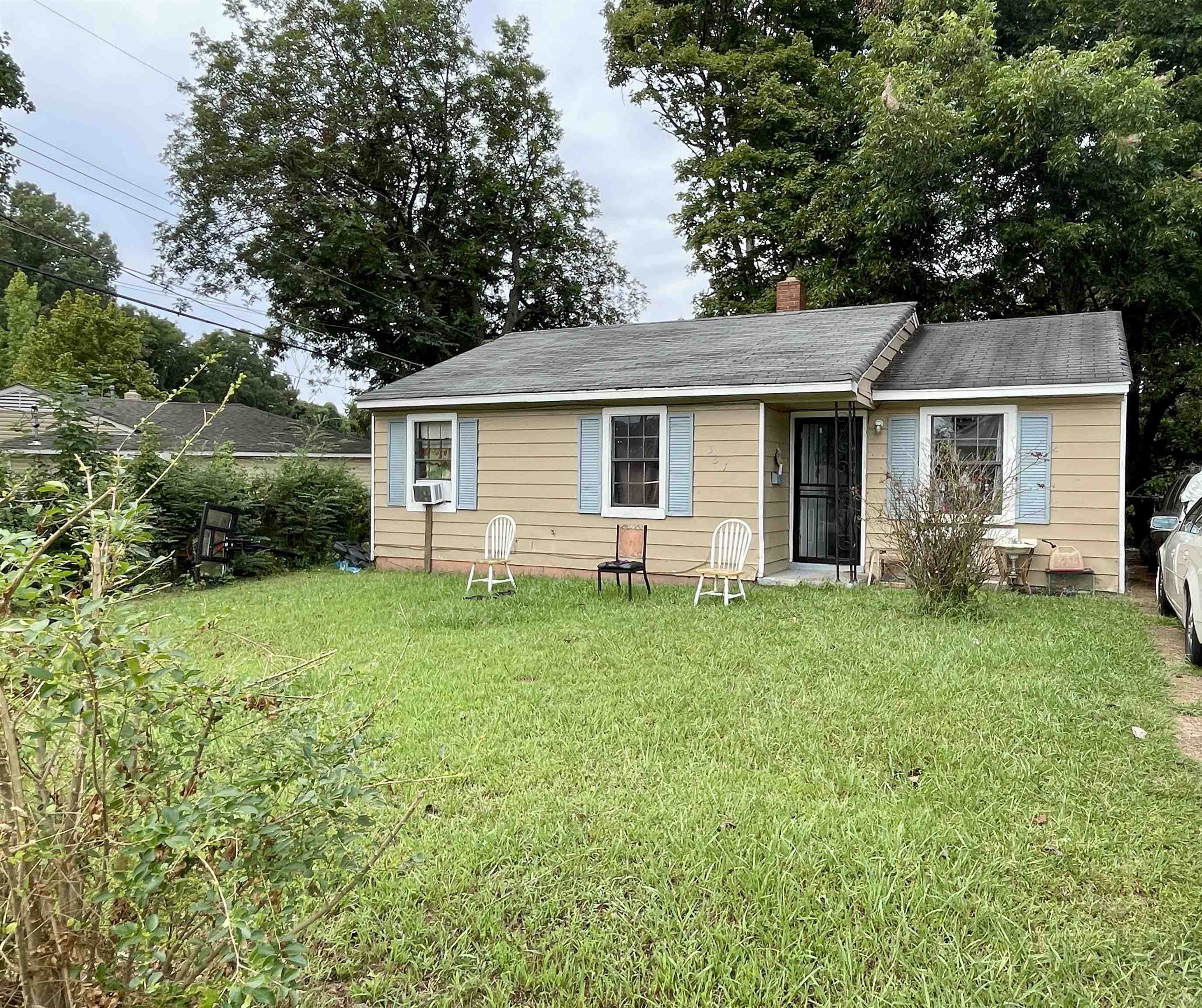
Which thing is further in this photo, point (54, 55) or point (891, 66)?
point (54, 55)

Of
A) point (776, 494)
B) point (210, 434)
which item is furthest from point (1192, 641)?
point (210, 434)

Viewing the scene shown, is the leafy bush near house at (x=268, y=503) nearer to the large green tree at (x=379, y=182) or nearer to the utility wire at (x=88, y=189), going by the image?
the utility wire at (x=88, y=189)

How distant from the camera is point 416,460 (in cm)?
1169

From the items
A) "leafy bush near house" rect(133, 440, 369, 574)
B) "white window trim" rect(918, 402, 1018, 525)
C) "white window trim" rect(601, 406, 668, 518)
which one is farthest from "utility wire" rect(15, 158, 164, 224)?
"white window trim" rect(918, 402, 1018, 525)

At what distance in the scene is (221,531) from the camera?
11.0 metres

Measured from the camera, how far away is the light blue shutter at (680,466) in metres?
9.51

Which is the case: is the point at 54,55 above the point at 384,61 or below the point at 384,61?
below

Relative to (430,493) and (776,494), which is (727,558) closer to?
(776,494)

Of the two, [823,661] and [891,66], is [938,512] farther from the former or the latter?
[891,66]

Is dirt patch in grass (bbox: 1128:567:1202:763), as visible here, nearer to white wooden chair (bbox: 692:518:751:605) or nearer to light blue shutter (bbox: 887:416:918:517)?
light blue shutter (bbox: 887:416:918:517)

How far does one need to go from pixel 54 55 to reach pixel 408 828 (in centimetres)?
2077

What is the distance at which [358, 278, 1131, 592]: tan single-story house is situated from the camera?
8578 millimetres

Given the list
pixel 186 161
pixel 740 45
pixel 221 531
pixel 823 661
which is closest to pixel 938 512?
pixel 823 661

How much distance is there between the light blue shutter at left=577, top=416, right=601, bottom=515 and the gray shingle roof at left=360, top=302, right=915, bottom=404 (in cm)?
58
